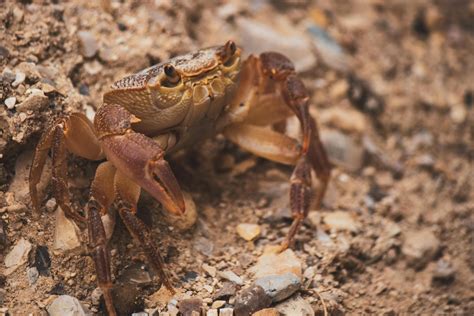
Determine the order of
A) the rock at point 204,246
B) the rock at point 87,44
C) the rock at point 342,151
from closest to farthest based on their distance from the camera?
1. the rock at point 204,246
2. the rock at point 87,44
3. the rock at point 342,151

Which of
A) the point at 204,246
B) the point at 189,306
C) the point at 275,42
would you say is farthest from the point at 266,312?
the point at 275,42

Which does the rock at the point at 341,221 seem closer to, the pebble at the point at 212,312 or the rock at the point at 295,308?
the rock at the point at 295,308

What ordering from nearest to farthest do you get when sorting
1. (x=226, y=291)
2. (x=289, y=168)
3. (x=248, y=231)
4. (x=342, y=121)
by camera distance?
1. (x=226, y=291)
2. (x=248, y=231)
3. (x=289, y=168)
4. (x=342, y=121)

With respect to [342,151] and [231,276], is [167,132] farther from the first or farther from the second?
[342,151]

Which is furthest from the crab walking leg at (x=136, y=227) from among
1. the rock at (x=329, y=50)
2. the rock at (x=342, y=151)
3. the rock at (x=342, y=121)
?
the rock at (x=329, y=50)

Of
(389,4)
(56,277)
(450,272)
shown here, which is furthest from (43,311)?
(389,4)

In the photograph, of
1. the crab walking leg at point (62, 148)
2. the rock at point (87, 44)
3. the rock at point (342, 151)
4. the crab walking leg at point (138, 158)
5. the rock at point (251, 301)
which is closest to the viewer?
the crab walking leg at point (138, 158)

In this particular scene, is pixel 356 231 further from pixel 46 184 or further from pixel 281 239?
pixel 46 184
